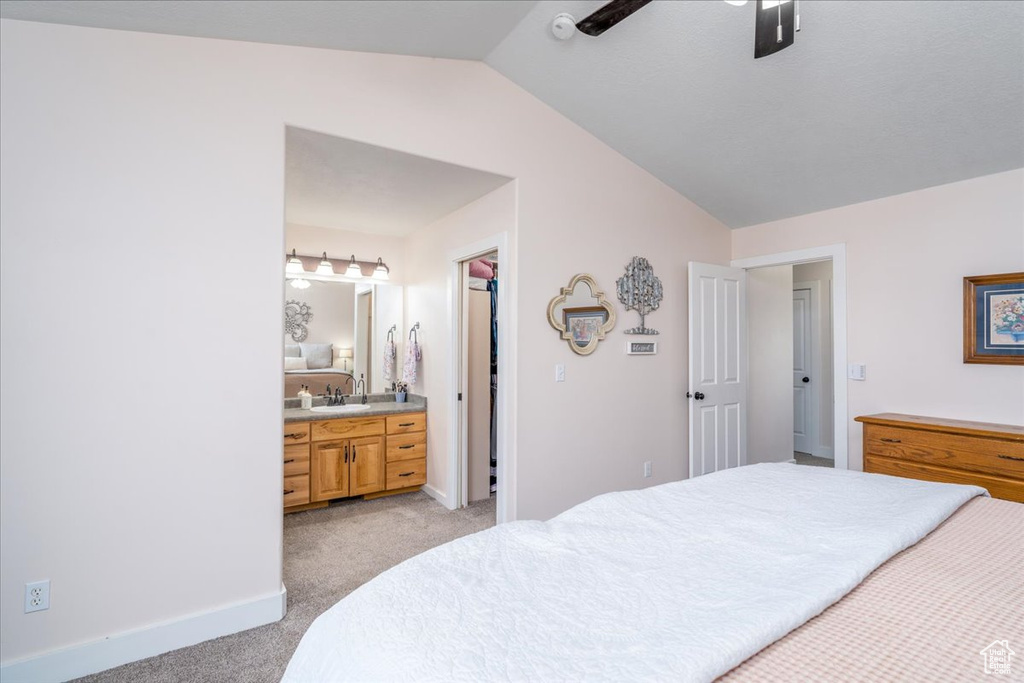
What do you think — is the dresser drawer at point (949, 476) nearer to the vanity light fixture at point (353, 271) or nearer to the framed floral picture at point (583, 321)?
the framed floral picture at point (583, 321)

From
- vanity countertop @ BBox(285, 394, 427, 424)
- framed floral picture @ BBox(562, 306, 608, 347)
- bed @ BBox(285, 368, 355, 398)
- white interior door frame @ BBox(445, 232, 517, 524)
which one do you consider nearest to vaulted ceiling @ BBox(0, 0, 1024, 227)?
white interior door frame @ BBox(445, 232, 517, 524)

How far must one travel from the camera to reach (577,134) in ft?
11.0

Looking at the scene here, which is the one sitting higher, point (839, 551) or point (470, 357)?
point (470, 357)

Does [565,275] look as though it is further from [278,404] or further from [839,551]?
[839,551]


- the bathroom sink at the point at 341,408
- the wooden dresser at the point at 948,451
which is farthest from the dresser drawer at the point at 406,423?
the wooden dresser at the point at 948,451

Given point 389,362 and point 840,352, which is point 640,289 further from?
point 389,362

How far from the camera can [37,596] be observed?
1851 mm

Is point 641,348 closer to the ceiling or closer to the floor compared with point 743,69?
closer to the floor

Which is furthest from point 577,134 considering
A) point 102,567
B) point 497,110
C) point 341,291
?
point 102,567

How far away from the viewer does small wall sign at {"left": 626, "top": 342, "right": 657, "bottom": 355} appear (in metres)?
3.58

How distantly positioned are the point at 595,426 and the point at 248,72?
9.40 feet

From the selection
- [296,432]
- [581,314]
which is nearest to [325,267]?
[296,432]

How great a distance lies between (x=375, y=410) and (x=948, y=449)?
3.83 metres

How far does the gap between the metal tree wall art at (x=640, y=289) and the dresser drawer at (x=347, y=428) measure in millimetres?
2167
